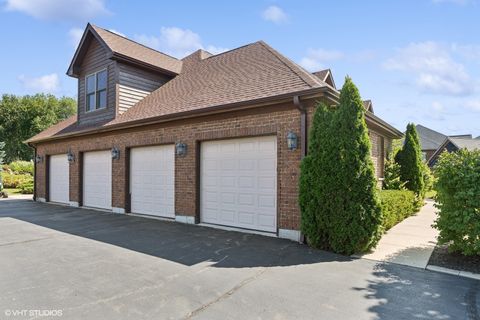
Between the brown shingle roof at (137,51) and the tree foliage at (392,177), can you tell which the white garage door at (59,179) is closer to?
the brown shingle roof at (137,51)

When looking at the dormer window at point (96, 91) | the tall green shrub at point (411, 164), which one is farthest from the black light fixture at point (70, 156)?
the tall green shrub at point (411, 164)

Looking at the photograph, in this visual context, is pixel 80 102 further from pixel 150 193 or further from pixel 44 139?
pixel 150 193

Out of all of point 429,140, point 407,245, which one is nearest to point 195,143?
point 407,245

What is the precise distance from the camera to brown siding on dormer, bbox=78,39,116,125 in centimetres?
1194

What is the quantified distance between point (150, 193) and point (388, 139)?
1008cm

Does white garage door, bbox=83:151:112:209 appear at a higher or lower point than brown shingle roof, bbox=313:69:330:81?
lower

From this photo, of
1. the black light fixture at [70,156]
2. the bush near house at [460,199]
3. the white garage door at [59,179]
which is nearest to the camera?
the bush near house at [460,199]

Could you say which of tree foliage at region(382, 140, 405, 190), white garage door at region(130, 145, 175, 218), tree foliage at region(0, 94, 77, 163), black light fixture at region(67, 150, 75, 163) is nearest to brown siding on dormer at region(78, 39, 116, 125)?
black light fixture at region(67, 150, 75, 163)

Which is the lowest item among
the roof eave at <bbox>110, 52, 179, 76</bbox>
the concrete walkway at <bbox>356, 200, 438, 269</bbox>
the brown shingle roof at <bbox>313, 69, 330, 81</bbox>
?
the concrete walkway at <bbox>356, 200, 438, 269</bbox>

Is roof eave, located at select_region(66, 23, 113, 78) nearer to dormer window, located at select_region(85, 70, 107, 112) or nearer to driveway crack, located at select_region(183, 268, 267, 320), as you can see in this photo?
dormer window, located at select_region(85, 70, 107, 112)

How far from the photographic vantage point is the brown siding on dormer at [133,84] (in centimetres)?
1188

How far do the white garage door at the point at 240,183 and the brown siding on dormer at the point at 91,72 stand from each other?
559 centimetres

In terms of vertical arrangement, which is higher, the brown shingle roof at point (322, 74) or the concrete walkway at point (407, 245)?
the brown shingle roof at point (322, 74)

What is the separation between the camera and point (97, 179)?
12258 mm
